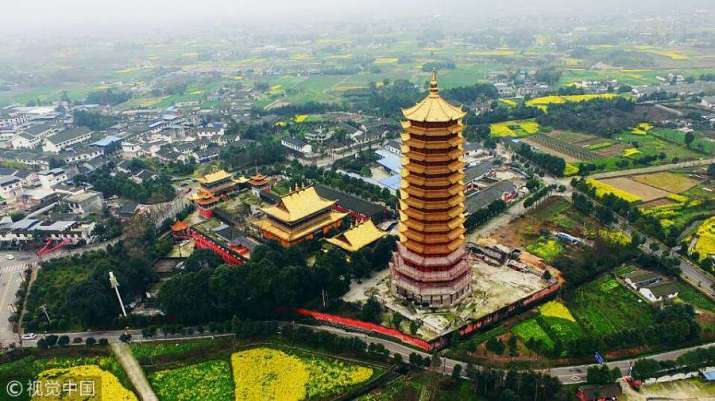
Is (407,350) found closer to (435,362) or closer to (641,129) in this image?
(435,362)

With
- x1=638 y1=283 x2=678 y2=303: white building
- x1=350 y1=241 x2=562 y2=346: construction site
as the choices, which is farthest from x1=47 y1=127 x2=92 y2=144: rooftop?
x1=638 y1=283 x2=678 y2=303: white building

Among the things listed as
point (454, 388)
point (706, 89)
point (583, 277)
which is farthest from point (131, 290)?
point (706, 89)

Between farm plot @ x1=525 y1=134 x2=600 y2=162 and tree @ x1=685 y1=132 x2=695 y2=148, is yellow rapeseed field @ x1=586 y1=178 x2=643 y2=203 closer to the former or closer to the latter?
farm plot @ x1=525 y1=134 x2=600 y2=162

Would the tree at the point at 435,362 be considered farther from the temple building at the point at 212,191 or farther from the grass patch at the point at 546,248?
the temple building at the point at 212,191

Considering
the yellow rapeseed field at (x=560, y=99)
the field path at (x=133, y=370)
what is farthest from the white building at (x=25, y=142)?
the yellow rapeseed field at (x=560, y=99)

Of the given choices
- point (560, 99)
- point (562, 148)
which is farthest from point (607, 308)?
point (560, 99)

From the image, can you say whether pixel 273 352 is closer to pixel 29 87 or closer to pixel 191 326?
pixel 191 326

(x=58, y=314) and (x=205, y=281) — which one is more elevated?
(x=205, y=281)
